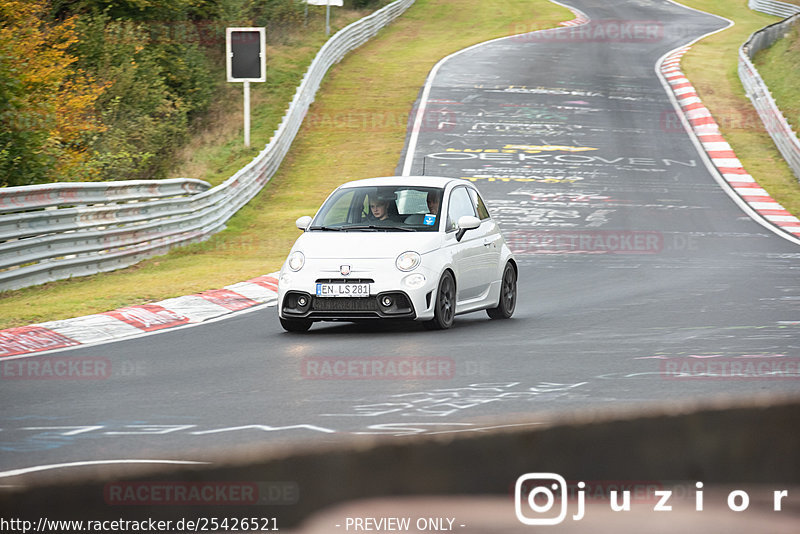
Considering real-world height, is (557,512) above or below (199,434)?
above

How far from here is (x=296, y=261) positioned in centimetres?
1215

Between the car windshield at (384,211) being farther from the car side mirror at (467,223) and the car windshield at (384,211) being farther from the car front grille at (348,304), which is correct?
the car front grille at (348,304)

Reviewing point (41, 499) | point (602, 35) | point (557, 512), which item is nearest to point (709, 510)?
point (557, 512)

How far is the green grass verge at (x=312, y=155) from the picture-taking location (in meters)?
15.6

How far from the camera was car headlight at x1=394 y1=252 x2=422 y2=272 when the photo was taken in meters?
11.9

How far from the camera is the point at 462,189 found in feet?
44.9

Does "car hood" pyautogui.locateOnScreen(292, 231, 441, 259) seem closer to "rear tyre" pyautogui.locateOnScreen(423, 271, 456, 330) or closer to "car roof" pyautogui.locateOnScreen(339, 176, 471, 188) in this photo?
"rear tyre" pyautogui.locateOnScreen(423, 271, 456, 330)

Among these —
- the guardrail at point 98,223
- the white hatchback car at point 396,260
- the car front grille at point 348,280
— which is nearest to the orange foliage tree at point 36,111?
the guardrail at point 98,223

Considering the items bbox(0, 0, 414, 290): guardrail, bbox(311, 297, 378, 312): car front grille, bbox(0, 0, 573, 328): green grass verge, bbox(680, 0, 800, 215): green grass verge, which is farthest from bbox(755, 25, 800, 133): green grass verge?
bbox(311, 297, 378, 312): car front grille

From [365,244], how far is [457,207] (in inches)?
61.5

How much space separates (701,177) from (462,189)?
59.0ft

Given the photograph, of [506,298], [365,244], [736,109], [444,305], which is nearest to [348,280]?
[365,244]

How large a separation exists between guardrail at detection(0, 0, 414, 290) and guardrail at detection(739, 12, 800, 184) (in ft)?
48.0

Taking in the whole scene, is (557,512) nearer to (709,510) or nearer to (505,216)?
(709,510)
